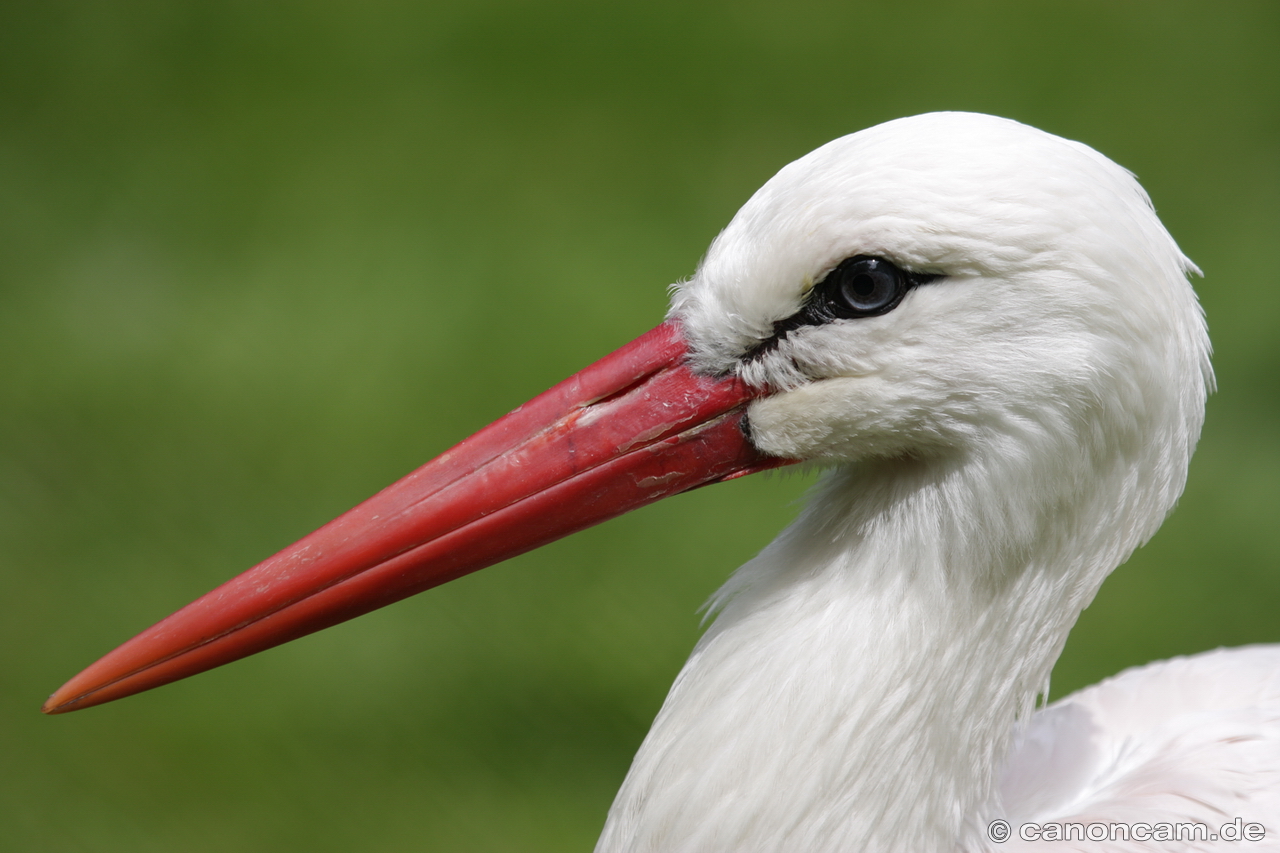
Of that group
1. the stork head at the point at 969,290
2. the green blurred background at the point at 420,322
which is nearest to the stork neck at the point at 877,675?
the stork head at the point at 969,290

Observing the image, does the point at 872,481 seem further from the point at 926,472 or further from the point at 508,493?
the point at 508,493

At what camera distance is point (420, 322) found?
182 inches

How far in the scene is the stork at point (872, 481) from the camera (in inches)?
53.3

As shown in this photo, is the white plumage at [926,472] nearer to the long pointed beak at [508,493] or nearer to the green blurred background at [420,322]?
the long pointed beak at [508,493]

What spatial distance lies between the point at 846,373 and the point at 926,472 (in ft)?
0.52

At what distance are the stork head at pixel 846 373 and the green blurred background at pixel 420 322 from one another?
69.1 inches

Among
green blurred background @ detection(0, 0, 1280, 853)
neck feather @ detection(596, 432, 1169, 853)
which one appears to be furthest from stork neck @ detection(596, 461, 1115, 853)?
green blurred background @ detection(0, 0, 1280, 853)

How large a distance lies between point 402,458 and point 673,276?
1.33 m

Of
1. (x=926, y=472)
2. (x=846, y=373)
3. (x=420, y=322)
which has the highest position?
(x=420, y=322)

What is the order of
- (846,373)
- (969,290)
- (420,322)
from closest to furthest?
1. (969,290)
2. (846,373)
3. (420,322)

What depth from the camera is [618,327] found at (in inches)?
180

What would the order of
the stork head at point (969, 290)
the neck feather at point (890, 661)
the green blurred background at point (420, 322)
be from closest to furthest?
the stork head at point (969, 290) < the neck feather at point (890, 661) < the green blurred background at point (420, 322)

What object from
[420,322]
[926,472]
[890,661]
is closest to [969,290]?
[926,472]

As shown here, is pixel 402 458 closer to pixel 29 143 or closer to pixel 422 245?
pixel 422 245
